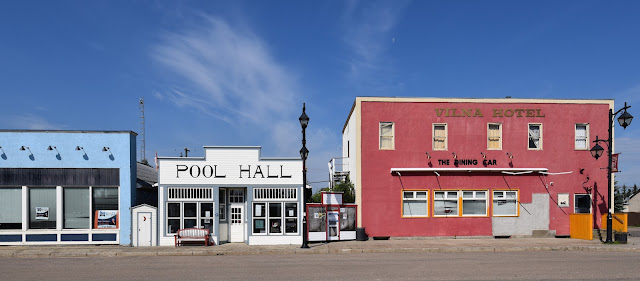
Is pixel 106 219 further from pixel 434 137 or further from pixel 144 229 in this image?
pixel 434 137

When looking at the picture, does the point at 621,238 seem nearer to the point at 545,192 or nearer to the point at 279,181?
the point at 545,192

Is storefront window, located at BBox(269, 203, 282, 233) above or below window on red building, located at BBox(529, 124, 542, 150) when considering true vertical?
below

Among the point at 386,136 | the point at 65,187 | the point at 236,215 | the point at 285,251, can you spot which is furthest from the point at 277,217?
the point at 65,187

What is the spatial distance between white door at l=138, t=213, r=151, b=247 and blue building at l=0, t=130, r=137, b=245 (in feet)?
2.07

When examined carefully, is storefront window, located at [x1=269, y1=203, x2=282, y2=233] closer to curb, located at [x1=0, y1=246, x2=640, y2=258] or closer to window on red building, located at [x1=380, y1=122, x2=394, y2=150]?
curb, located at [x1=0, y1=246, x2=640, y2=258]

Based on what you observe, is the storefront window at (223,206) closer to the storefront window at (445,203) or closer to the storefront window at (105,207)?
the storefront window at (105,207)

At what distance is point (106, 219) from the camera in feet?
62.3

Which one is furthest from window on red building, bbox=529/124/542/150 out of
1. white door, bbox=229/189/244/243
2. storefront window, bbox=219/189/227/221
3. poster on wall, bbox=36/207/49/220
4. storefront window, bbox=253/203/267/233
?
poster on wall, bbox=36/207/49/220

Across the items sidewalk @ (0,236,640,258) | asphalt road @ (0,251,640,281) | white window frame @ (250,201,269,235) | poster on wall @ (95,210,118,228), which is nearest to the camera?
asphalt road @ (0,251,640,281)

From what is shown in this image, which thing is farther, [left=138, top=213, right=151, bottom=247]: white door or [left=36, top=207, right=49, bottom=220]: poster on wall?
[left=36, top=207, right=49, bottom=220]: poster on wall

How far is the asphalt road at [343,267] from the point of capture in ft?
40.0

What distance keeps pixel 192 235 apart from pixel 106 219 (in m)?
3.94

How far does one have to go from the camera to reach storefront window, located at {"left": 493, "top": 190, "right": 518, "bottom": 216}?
21750 mm

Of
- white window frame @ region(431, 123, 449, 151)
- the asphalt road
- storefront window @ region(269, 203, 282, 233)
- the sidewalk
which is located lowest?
the sidewalk
